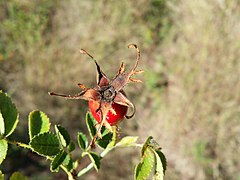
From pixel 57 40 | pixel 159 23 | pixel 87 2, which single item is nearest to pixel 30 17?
pixel 57 40

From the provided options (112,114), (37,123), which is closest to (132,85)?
(37,123)

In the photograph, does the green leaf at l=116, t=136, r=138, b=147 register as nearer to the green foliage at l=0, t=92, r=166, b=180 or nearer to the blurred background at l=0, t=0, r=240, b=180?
the green foliage at l=0, t=92, r=166, b=180

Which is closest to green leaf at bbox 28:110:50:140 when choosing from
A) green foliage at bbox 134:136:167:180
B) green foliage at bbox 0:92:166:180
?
green foliage at bbox 0:92:166:180

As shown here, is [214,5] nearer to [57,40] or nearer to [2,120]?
[57,40]

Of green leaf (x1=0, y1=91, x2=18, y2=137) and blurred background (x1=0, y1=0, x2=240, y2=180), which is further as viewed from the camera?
blurred background (x1=0, y1=0, x2=240, y2=180)

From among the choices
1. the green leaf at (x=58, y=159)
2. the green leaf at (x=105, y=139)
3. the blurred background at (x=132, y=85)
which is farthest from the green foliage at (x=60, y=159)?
the blurred background at (x=132, y=85)

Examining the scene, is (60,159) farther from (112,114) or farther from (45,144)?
(112,114)
